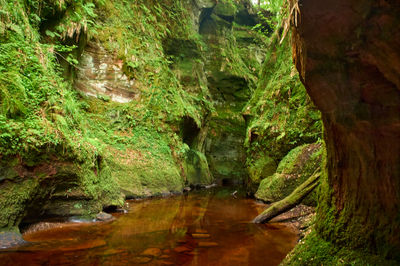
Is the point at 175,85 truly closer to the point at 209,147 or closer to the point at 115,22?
the point at 115,22

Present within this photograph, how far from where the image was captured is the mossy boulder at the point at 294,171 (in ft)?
20.3

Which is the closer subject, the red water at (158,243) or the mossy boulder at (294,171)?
the red water at (158,243)

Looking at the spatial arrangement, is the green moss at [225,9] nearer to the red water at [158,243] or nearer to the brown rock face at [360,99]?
the red water at [158,243]

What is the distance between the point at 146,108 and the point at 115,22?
12.7 feet

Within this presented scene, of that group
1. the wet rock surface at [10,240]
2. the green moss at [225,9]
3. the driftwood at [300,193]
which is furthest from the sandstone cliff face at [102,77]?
the green moss at [225,9]

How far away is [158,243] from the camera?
149 inches

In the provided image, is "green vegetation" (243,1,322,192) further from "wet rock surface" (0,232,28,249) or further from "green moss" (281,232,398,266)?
"wet rock surface" (0,232,28,249)

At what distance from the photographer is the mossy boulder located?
620cm

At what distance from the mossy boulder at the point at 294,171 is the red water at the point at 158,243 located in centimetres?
163

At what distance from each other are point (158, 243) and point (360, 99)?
10.4ft

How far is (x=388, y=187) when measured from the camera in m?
1.90

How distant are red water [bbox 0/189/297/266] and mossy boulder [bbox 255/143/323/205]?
64.3 inches

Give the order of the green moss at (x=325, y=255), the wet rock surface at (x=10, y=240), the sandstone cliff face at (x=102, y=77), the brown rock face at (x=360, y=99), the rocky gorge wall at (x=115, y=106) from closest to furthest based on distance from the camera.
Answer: the brown rock face at (x=360, y=99) < the green moss at (x=325, y=255) < the wet rock surface at (x=10, y=240) < the rocky gorge wall at (x=115, y=106) < the sandstone cliff face at (x=102, y=77)

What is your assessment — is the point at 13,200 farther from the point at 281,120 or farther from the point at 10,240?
the point at 281,120
